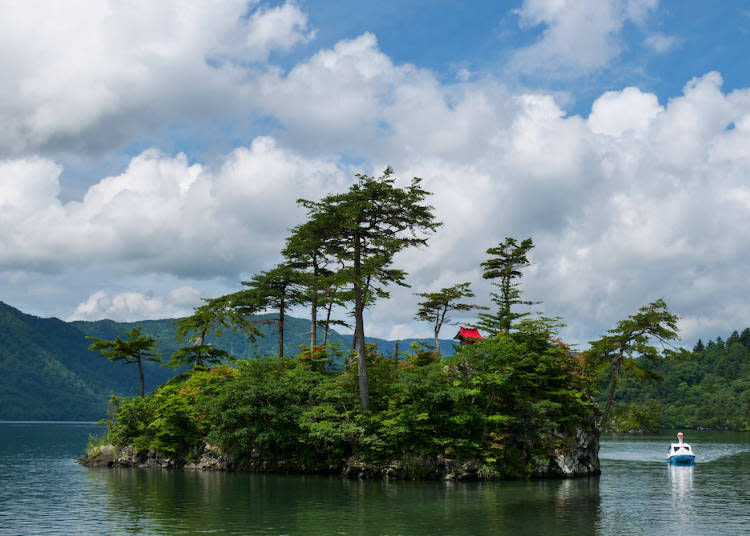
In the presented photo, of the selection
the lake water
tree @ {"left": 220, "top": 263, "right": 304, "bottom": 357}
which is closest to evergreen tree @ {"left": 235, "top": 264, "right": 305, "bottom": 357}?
tree @ {"left": 220, "top": 263, "right": 304, "bottom": 357}

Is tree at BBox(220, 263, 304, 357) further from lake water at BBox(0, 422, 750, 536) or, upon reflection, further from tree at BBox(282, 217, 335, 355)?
lake water at BBox(0, 422, 750, 536)

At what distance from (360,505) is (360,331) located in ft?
68.0

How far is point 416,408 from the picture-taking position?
48.1 metres

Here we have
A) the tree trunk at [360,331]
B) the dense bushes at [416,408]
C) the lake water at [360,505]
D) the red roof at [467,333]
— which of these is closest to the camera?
the lake water at [360,505]

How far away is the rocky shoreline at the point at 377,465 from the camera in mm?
48844

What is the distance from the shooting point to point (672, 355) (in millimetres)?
63594

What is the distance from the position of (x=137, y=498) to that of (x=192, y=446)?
80.0 ft

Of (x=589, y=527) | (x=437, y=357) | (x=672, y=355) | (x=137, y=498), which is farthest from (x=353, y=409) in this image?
(x=672, y=355)

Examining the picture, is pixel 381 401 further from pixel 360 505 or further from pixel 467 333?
pixel 467 333

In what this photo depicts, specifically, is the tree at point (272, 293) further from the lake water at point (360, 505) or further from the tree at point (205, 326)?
the lake water at point (360, 505)

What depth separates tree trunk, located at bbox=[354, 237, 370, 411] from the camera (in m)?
52.4

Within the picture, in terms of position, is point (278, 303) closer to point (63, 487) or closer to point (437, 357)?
point (437, 357)

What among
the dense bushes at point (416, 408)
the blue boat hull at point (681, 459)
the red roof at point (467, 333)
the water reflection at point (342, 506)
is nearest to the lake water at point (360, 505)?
the water reflection at point (342, 506)

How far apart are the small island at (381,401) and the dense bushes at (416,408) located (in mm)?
116
